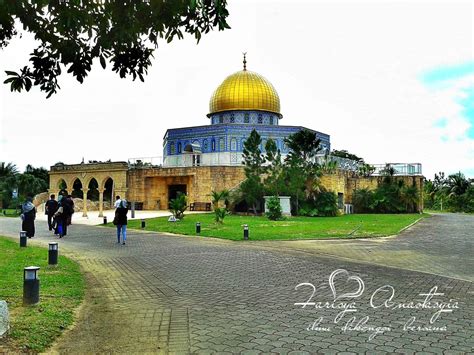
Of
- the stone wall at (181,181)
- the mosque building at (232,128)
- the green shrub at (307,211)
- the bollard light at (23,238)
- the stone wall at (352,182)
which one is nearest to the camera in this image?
the bollard light at (23,238)

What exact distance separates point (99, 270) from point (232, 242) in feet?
20.4

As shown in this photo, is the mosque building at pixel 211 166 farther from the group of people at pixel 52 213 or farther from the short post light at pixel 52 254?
the short post light at pixel 52 254

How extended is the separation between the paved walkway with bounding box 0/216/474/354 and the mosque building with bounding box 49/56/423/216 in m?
22.8

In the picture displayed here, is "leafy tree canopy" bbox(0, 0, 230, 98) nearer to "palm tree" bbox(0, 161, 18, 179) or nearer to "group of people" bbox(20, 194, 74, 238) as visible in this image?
"group of people" bbox(20, 194, 74, 238)

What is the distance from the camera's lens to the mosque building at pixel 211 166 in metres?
35.9

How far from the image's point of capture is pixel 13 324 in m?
5.21

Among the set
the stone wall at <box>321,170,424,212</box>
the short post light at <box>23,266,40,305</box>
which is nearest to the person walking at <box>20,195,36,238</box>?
the short post light at <box>23,266,40,305</box>

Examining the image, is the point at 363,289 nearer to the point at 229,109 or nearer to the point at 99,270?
the point at 99,270

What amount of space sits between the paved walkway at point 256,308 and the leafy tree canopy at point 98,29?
2.95 m

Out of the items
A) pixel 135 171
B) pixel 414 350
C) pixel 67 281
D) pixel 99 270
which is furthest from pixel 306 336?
pixel 135 171

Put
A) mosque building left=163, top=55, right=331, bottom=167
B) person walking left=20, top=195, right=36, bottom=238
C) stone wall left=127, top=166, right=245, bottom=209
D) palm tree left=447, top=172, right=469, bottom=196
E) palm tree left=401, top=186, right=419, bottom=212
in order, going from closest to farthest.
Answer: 1. person walking left=20, top=195, right=36, bottom=238
2. palm tree left=401, top=186, right=419, bottom=212
3. stone wall left=127, top=166, right=245, bottom=209
4. mosque building left=163, top=55, right=331, bottom=167
5. palm tree left=447, top=172, right=469, bottom=196

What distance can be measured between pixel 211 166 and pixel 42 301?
29778 mm

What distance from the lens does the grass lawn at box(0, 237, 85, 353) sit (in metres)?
4.83

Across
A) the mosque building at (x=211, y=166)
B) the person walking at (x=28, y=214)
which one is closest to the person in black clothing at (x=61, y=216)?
the person walking at (x=28, y=214)
